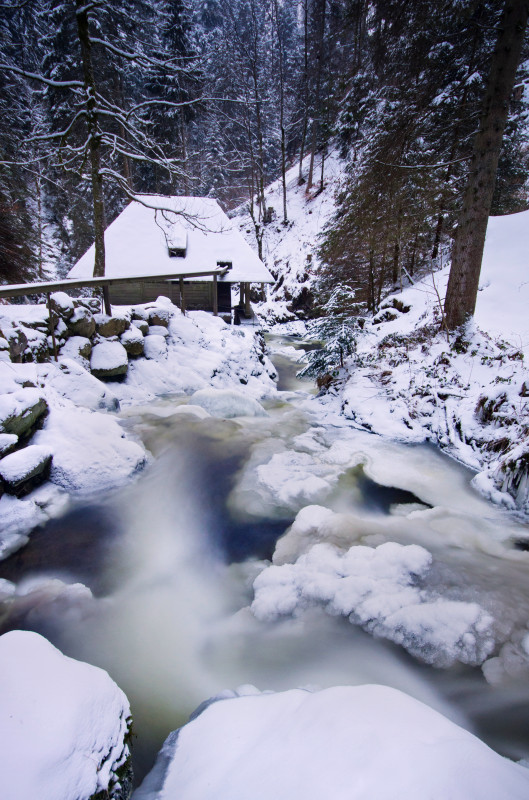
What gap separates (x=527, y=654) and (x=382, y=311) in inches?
377

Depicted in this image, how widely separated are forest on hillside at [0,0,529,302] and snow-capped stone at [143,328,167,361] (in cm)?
390

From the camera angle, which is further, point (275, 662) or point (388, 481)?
point (388, 481)

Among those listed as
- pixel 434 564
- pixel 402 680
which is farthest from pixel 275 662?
pixel 434 564

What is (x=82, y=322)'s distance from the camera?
7.02 metres

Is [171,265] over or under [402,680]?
over

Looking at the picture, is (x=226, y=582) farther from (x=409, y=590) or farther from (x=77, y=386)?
(x=77, y=386)

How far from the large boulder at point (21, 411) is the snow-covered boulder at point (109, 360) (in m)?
2.80

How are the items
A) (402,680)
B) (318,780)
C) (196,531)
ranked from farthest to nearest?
(196,531), (402,680), (318,780)

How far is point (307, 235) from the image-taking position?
86.9 ft

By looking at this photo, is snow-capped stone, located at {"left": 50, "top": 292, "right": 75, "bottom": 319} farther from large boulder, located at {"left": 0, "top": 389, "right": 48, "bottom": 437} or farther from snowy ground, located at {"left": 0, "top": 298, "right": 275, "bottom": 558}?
large boulder, located at {"left": 0, "top": 389, "right": 48, "bottom": 437}

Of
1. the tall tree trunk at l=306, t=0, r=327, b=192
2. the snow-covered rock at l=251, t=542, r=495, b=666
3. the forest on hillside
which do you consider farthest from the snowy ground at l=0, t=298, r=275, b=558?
the tall tree trunk at l=306, t=0, r=327, b=192

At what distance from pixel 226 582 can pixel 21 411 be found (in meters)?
2.97

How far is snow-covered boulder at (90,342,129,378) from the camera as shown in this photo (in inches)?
284

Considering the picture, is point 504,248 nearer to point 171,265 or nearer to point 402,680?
point 402,680
